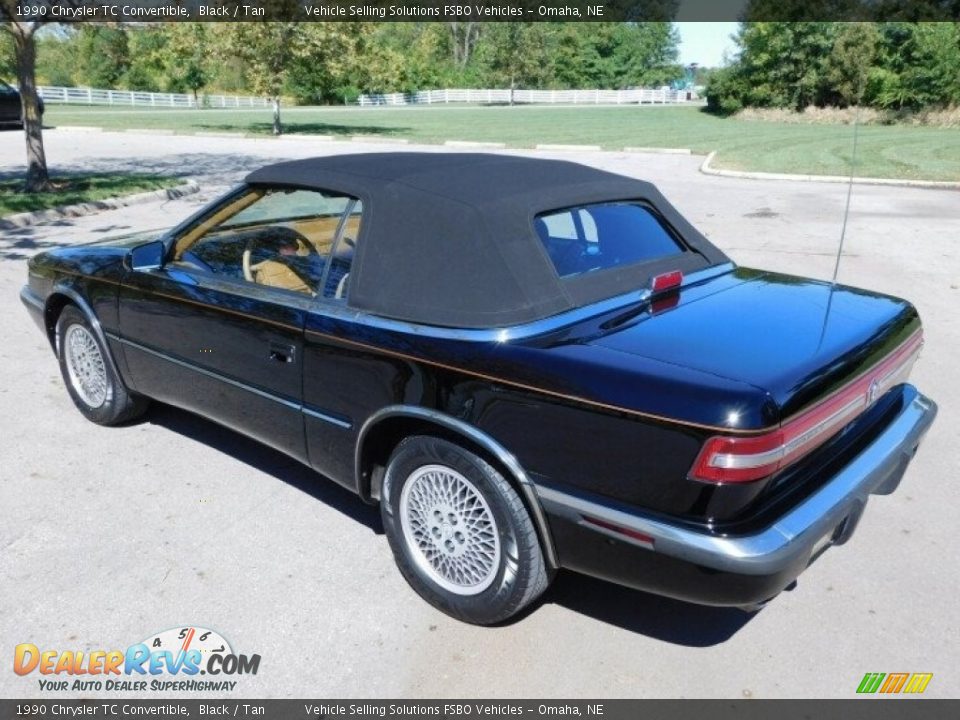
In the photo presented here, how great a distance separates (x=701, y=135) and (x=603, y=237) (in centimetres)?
2714

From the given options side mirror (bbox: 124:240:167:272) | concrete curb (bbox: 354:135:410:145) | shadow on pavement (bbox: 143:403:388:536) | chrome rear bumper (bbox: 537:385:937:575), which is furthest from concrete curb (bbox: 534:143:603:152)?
chrome rear bumper (bbox: 537:385:937:575)

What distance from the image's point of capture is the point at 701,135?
28.8 meters

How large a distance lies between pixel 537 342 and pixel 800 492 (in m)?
0.96

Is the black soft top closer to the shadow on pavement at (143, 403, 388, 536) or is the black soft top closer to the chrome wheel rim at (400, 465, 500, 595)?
the chrome wheel rim at (400, 465, 500, 595)

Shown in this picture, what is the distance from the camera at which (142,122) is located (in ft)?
104

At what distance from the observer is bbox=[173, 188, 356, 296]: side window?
11.8 feet

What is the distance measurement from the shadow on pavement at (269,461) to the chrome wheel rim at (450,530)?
0.56m

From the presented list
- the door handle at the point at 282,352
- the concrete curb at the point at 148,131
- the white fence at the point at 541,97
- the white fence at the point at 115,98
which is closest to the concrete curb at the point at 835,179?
the door handle at the point at 282,352

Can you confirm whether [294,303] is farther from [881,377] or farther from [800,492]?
[881,377]

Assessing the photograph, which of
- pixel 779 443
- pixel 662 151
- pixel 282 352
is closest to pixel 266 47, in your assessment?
pixel 662 151

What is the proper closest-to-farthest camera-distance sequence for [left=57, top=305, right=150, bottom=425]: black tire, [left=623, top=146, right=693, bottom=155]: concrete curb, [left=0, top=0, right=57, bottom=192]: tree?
[left=57, top=305, right=150, bottom=425]: black tire
[left=0, top=0, right=57, bottom=192]: tree
[left=623, top=146, right=693, bottom=155]: concrete curb

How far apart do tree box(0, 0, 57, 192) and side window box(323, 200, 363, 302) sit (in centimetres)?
1099

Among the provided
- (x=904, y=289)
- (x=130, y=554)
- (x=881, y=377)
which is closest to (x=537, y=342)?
(x=881, y=377)

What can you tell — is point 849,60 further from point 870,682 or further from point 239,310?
point 870,682
